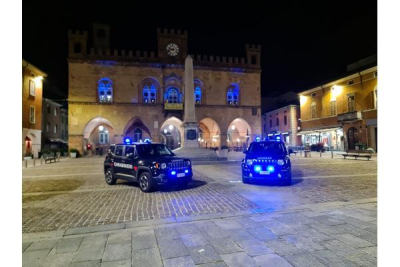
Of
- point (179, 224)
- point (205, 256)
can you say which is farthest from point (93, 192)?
point (205, 256)

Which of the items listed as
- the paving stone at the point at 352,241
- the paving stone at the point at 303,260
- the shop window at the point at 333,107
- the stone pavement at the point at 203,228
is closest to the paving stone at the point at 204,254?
the stone pavement at the point at 203,228

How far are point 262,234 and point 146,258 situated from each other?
2.19 meters

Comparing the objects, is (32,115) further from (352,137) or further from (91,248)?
(352,137)

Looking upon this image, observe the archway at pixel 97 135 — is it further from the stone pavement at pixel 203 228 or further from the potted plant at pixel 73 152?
the stone pavement at pixel 203 228

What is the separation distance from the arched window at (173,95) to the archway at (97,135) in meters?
9.41

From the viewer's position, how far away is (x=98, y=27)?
122 ft

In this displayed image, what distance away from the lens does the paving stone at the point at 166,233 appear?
4444 mm

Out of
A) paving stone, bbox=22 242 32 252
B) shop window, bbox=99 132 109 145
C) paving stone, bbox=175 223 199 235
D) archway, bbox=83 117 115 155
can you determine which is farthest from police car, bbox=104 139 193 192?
shop window, bbox=99 132 109 145

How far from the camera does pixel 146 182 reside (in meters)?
8.70

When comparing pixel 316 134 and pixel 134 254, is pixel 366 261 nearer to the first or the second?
pixel 134 254

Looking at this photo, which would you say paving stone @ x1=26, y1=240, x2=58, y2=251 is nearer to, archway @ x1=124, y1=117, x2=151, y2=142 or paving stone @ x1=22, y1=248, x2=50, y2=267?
paving stone @ x1=22, y1=248, x2=50, y2=267

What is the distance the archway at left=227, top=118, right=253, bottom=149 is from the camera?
38.7 metres
